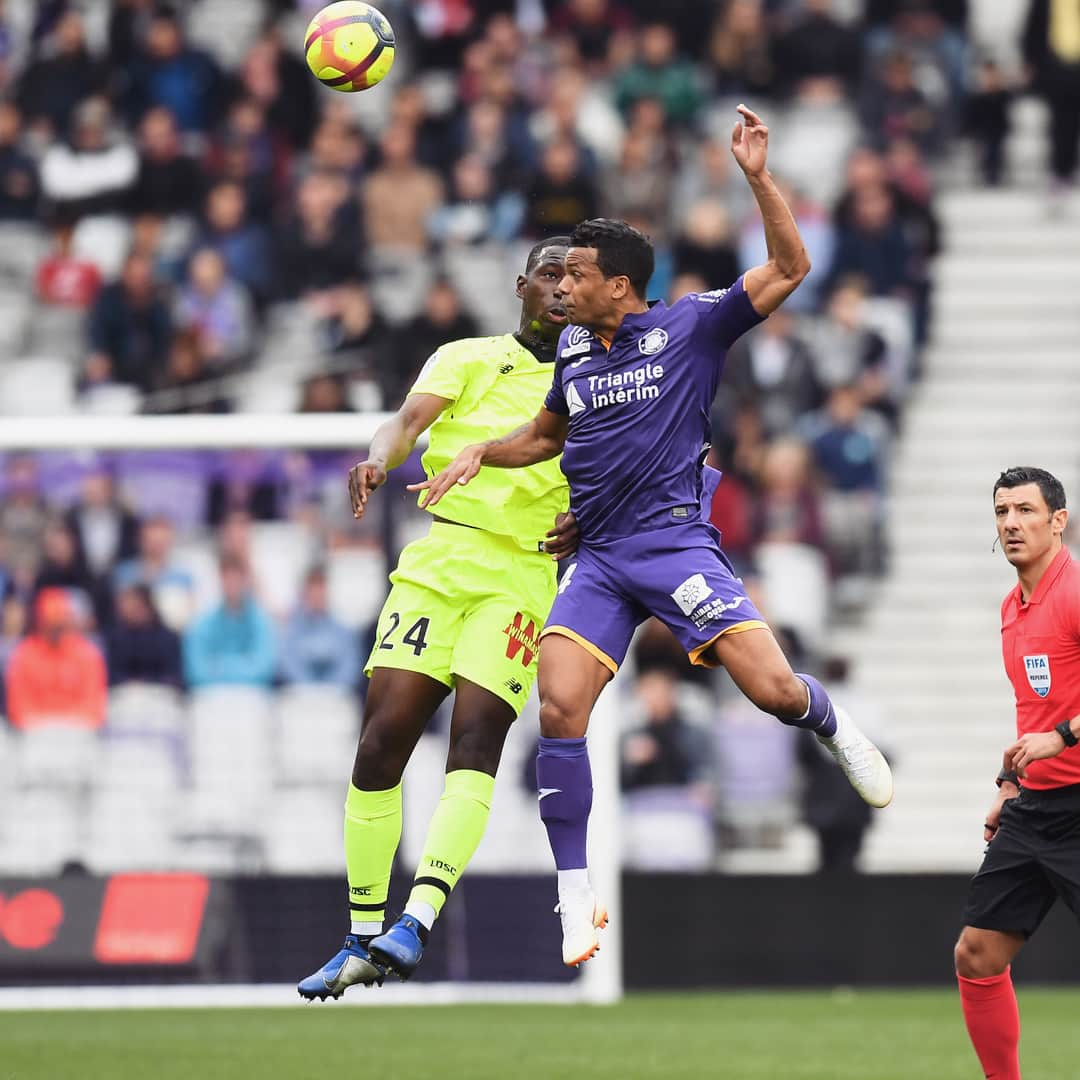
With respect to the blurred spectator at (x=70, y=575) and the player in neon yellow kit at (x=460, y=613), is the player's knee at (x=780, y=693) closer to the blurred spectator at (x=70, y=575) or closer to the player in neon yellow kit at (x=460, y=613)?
the player in neon yellow kit at (x=460, y=613)

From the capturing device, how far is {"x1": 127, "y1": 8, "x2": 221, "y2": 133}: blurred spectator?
1802 cm

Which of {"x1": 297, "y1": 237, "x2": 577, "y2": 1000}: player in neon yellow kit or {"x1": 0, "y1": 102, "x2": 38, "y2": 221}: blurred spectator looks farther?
{"x1": 0, "y1": 102, "x2": 38, "y2": 221}: blurred spectator

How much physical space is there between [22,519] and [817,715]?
6.28m

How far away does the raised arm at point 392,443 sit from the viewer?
7.98 meters

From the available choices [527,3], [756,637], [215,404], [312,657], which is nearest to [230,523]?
[312,657]

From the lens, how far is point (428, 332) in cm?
1500

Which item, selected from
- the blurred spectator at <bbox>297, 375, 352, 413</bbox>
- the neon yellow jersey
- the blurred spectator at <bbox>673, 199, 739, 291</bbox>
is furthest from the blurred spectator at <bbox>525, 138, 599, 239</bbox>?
the neon yellow jersey

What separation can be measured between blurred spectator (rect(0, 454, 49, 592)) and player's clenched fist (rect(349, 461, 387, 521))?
5.21m

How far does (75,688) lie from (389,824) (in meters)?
4.61

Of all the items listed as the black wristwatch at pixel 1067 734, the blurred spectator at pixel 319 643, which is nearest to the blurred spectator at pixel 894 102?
the blurred spectator at pixel 319 643

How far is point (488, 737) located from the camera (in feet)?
27.9

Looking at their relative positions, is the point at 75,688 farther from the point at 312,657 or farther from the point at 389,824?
the point at 389,824

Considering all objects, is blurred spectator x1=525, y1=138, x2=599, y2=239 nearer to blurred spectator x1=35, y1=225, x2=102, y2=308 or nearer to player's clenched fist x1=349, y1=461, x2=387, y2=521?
blurred spectator x1=35, y1=225, x2=102, y2=308

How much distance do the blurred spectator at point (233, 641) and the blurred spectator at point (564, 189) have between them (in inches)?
152
